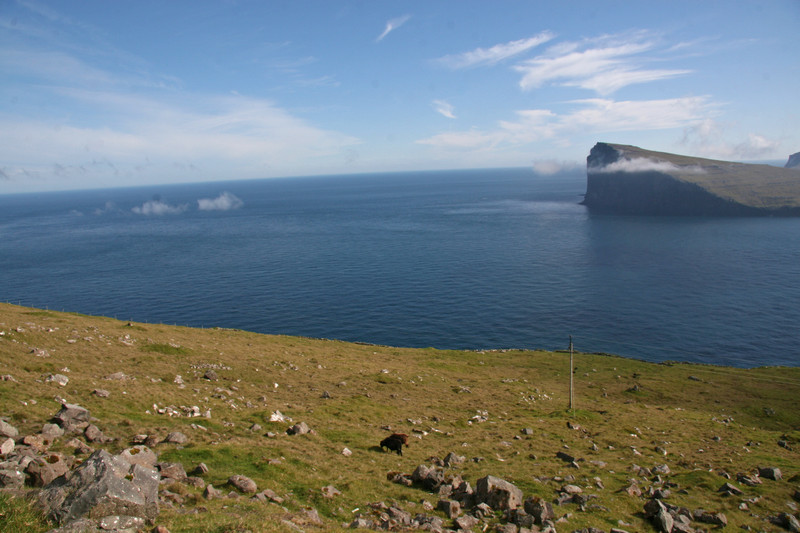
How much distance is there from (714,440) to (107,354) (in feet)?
157

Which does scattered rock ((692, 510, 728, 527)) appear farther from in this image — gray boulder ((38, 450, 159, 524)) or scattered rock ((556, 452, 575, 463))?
gray boulder ((38, 450, 159, 524))

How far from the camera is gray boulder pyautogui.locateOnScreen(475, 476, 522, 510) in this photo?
18656 mm

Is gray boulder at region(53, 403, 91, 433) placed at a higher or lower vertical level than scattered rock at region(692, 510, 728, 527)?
higher

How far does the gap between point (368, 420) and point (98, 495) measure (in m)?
20.4

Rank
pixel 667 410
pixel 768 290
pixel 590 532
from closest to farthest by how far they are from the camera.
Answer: pixel 590 532 → pixel 667 410 → pixel 768 290

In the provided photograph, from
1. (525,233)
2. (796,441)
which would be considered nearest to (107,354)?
(796,441)

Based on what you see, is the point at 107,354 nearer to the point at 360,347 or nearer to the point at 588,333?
the point at 360,347

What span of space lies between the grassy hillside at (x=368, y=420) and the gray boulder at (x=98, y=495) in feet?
1.81

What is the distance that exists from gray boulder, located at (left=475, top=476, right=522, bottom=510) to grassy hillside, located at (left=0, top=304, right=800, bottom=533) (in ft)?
6.95

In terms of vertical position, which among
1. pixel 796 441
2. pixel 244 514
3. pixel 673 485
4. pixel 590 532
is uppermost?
pixel 244 514

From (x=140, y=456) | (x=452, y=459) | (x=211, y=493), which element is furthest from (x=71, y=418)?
(x=452, y=459)

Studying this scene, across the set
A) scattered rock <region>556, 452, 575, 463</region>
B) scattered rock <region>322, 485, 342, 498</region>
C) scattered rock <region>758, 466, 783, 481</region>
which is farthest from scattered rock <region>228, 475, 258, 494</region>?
scattered rock <region>758, 466, 783, 481</region>

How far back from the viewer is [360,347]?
6406cm

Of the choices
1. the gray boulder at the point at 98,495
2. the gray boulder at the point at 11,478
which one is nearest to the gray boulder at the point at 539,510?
the gray boulder at the point at 98,495
